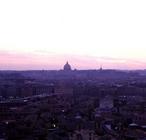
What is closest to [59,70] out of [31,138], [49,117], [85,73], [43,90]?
[85,73]

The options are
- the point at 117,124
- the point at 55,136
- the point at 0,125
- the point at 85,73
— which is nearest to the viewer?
the point at 55,136

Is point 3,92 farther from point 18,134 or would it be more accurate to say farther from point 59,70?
point 59,70

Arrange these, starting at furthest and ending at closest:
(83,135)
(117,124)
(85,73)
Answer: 1. (85,73)
2. (117,124)
3. (83,135)

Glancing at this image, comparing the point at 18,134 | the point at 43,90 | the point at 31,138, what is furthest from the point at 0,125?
the point at 43,90

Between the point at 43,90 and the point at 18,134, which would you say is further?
the point at 43,90

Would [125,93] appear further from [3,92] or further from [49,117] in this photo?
[49,117]

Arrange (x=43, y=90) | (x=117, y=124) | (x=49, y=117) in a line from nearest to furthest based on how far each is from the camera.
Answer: (x=117, y=124)
(x=49, y=117)
(x=43, y=90)

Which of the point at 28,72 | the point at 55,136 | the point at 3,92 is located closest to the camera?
the point at 55,136

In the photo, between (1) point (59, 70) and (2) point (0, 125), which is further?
(1) point (59, 70)
